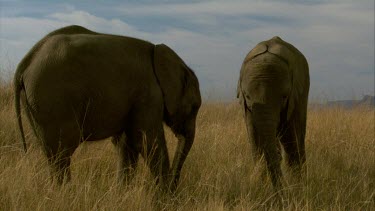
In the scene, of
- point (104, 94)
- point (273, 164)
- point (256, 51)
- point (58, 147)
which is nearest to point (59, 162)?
point (58, 147)

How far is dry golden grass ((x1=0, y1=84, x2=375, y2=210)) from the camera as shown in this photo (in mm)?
4168

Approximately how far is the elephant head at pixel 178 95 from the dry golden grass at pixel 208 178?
1.29 feet

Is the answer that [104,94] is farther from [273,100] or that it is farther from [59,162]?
[273,100]

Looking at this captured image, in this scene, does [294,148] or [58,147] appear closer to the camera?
[58,147]

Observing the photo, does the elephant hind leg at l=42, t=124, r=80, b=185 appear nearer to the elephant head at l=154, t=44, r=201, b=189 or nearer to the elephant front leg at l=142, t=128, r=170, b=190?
the elephant front leg at l=142, t=128, r=170, b=190

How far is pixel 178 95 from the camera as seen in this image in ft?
16.2

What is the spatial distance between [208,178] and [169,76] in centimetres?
103

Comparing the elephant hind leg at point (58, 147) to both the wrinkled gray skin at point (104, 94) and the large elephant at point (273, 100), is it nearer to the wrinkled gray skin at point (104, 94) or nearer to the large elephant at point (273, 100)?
the wrinkled gray skin at point (104, 94)

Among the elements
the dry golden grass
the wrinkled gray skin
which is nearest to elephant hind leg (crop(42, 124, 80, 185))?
the wrinkled gray skin

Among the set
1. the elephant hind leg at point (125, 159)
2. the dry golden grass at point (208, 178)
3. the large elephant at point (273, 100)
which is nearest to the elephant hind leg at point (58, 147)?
the dry golden grass at point (208, 178)

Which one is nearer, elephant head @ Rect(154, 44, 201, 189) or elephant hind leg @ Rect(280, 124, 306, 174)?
elephant head @ Rect(154, 44, 201, 189)

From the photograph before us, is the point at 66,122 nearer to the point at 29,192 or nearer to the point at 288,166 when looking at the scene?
the point at 29,192

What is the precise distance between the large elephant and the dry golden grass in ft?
0.94

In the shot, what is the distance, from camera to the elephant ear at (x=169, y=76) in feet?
15.9
